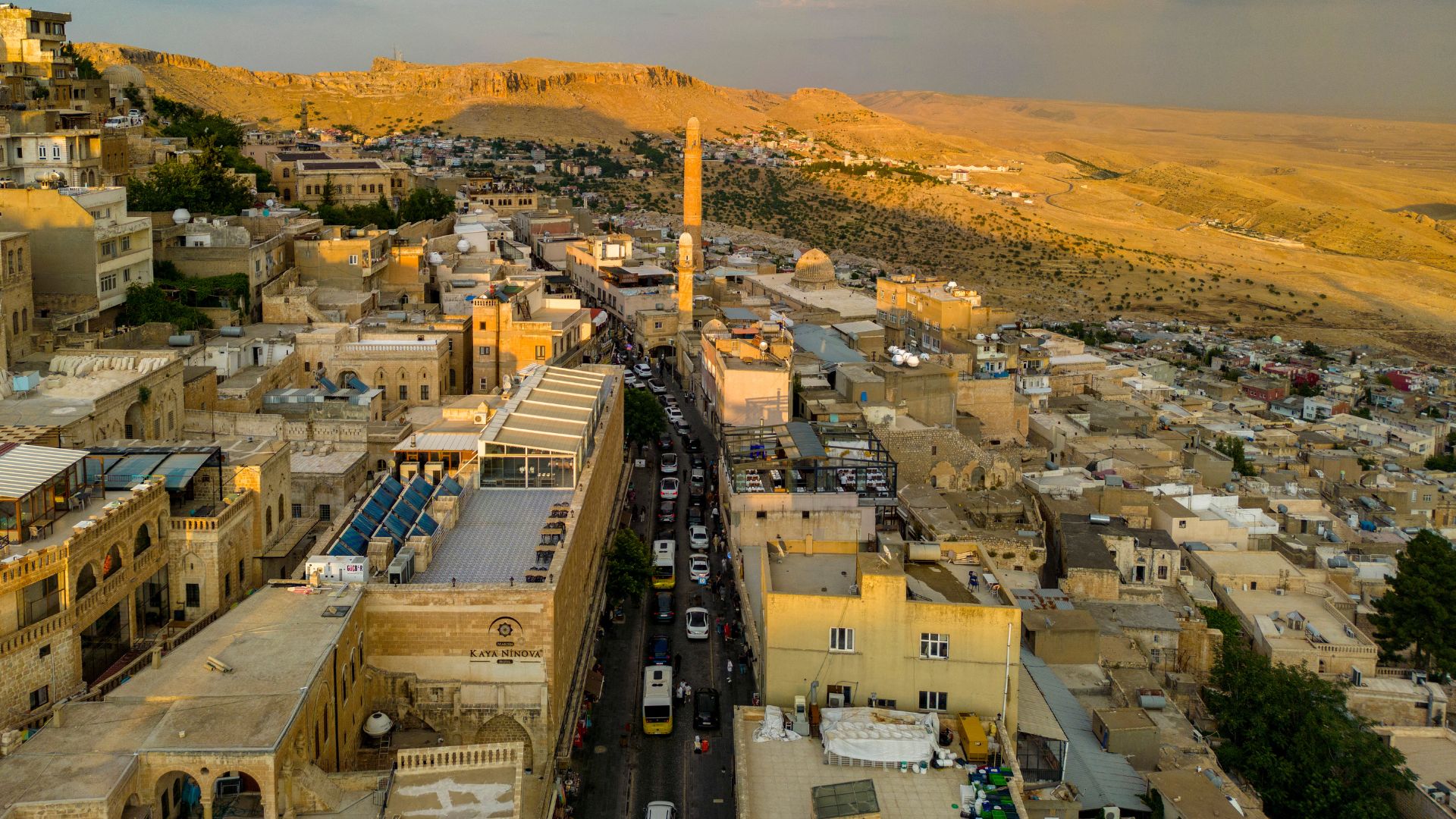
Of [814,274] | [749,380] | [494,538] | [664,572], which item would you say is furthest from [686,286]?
[494,538]

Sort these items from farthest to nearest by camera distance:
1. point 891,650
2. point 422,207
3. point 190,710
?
point 422,207
point 891,650
point 190,710

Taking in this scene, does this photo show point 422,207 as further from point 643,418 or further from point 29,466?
point 29,466

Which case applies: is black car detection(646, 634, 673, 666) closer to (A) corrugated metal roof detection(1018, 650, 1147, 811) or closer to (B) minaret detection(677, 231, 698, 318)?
(A) corrugated metal roof detection(1018, 650, 1147, 811)

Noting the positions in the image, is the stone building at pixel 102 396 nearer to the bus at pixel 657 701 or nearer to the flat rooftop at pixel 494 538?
the flat rooftop at pixel 494 538

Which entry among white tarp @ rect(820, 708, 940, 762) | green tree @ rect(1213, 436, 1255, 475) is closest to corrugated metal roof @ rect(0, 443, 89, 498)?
white tarp @ rect(820, 708, 940, 762)

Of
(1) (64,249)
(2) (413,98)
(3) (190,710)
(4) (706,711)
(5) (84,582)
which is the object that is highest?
(2) (413,98)

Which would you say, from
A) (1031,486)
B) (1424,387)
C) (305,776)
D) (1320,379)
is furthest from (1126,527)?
(1424,387)

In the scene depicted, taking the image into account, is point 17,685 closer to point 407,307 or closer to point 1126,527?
point 1126,527
